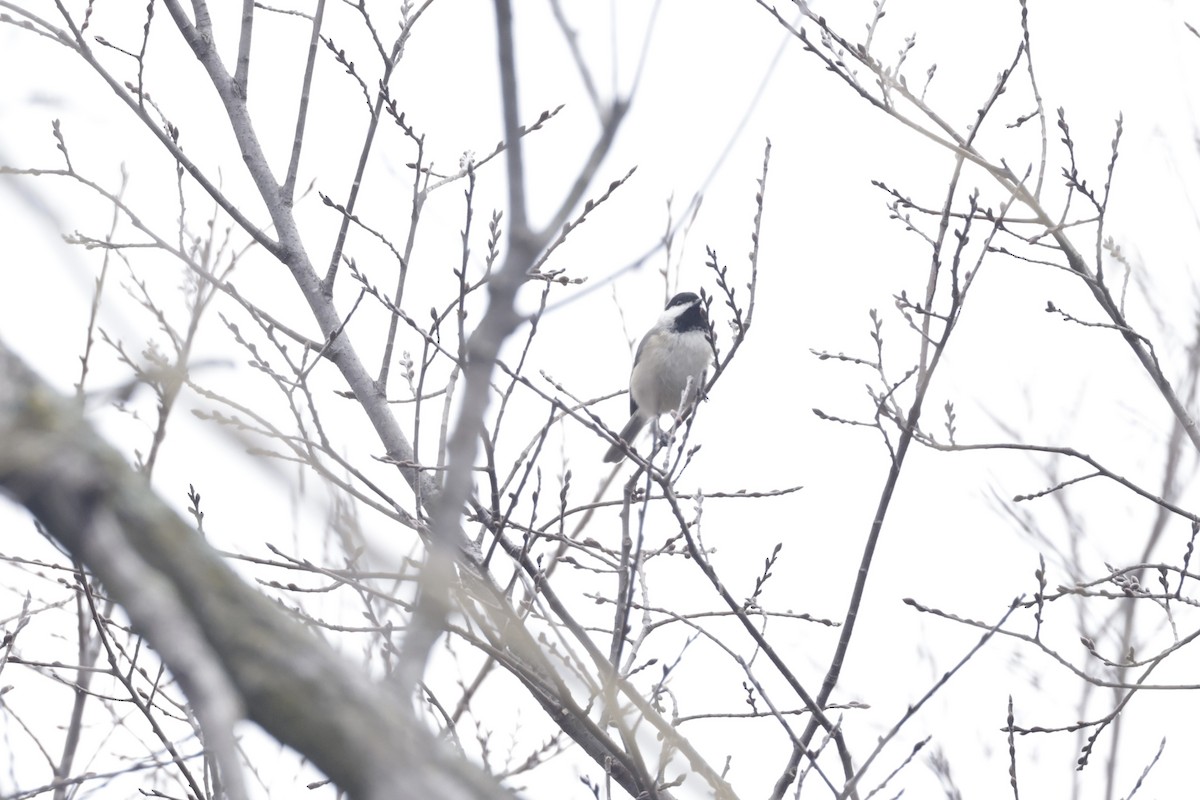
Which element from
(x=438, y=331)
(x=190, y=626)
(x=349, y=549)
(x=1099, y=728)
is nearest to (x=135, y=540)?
(x=190, y=626)

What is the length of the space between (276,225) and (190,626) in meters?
3.57

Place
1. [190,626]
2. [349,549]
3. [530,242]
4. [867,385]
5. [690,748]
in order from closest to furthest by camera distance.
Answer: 1. [190,626]
2. [530,242]
3. [349,549]
4. [690,748]
5. [867,385]

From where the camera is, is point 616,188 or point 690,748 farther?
point 616,188

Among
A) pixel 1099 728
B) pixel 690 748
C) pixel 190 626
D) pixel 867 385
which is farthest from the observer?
pixel 867 385

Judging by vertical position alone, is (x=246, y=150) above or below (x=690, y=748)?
above

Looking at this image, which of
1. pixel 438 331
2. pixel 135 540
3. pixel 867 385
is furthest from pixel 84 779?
pixel 867 385

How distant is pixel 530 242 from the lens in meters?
1.31

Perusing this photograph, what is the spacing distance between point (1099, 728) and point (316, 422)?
2.64 m

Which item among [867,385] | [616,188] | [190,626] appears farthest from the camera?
[616,188]

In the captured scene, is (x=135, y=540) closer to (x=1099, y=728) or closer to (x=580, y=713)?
(x=580, y=713)

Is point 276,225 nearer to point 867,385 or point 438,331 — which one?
point 438,331

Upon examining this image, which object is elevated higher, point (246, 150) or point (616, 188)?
point (246, 150)

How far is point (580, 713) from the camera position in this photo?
3.01 m

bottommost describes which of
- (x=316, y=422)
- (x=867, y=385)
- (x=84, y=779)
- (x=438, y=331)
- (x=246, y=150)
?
(x=84, y=779)
